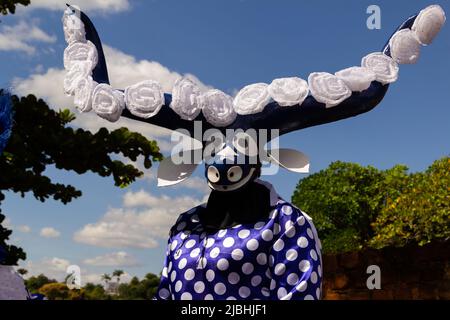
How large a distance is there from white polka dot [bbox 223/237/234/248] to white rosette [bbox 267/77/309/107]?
71 cm

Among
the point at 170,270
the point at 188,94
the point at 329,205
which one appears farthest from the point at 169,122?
the point at 329,205

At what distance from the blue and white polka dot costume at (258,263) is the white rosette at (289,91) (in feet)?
1.64

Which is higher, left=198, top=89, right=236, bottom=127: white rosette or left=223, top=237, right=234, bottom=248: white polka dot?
left=198, top=89, right=236, bottom=127: white rosette

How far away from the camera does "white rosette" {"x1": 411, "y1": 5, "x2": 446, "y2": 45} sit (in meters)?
3.25

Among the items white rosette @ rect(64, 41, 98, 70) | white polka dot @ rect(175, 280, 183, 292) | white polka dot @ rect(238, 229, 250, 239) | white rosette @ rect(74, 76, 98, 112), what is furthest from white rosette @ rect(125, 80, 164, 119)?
white polka dot @ rect(175, 280, 183, 292)

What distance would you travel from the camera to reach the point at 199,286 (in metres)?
3.03

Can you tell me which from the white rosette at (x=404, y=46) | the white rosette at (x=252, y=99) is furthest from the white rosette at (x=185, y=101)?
the white rosette at (x=404, y=46)

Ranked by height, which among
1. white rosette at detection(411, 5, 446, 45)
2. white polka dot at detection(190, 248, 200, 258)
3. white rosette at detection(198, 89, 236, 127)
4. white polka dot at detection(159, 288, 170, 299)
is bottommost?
white polka dot at detection(159, 288, 170, 299)

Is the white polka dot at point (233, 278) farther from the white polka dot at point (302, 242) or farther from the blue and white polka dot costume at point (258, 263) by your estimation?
the white polka dot at point (302, 242)

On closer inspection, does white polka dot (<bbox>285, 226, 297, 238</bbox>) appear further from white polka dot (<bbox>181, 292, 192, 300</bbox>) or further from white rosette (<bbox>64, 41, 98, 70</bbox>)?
white rosette (<bbox>64, 41, 98, 70</bbox>)

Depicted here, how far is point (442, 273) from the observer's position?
22.5 feet

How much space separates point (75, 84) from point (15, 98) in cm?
452
